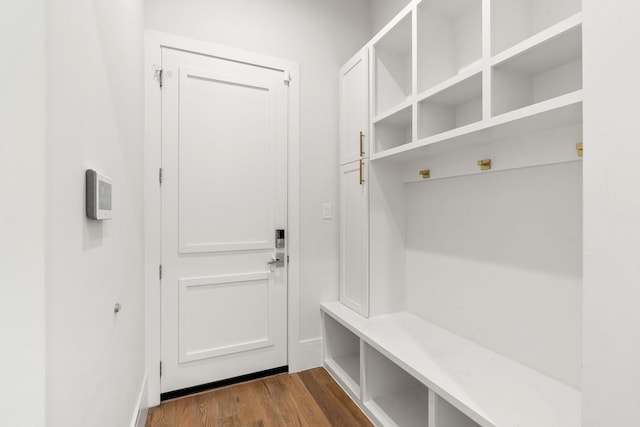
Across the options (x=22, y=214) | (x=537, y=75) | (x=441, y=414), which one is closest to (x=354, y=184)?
(x=537, y=75)

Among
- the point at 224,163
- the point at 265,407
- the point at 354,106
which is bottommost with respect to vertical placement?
the point at 265,407

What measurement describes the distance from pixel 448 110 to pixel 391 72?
58cm

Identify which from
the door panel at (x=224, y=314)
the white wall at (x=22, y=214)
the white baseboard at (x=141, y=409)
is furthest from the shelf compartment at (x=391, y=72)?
the white baseboard at (x=141, y=409)

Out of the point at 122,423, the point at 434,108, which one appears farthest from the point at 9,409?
the point at 434,108

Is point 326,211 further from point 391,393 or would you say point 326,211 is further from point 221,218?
point 391,393

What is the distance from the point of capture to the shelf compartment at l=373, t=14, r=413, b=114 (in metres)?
1.99

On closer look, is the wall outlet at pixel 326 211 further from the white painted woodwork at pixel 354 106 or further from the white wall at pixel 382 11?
the white wall at pixel 382 11

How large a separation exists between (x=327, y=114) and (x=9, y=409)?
7.59 ft

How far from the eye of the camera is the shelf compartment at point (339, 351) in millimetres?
2246

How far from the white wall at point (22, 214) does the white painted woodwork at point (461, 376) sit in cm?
129

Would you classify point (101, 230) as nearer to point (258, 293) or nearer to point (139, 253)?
point (139, 253)

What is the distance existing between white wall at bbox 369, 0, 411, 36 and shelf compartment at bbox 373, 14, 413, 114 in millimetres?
459

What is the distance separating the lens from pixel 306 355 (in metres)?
2.35

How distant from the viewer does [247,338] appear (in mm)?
2172
